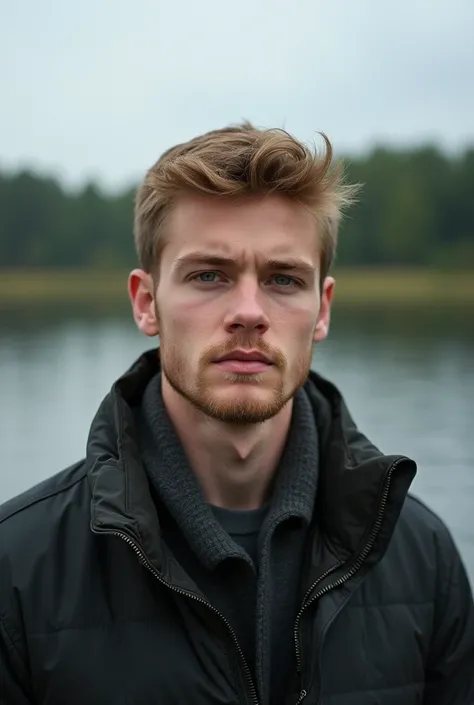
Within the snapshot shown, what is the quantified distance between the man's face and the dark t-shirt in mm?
299

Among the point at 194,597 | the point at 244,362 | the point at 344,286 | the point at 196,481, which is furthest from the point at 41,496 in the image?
the point at 344,286

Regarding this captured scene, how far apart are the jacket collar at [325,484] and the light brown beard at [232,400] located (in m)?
0.23

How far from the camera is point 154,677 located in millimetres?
2586

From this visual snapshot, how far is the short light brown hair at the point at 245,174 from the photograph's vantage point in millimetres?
2869

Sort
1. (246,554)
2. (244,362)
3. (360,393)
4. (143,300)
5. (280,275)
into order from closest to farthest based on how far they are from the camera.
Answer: (246,554)
(244,362)
(280,275)
(143,300)
(360,393)

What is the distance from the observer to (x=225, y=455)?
9.74ft

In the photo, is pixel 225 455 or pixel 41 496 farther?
pixel 225 455

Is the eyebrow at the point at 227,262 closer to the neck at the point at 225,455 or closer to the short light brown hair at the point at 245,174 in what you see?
the short light brown hair at the point at 245,174

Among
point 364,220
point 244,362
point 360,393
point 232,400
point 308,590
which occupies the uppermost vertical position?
point 244,362

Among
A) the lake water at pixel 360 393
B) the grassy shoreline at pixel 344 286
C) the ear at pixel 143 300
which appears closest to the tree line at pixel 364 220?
the grassy shoreline at pixel 344 286

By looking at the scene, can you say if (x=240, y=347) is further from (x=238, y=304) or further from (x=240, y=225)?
(x=240, y=225)

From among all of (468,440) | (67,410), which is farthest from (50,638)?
(67,410)

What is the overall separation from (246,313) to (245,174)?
42cm

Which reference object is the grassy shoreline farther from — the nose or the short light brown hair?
the nose
